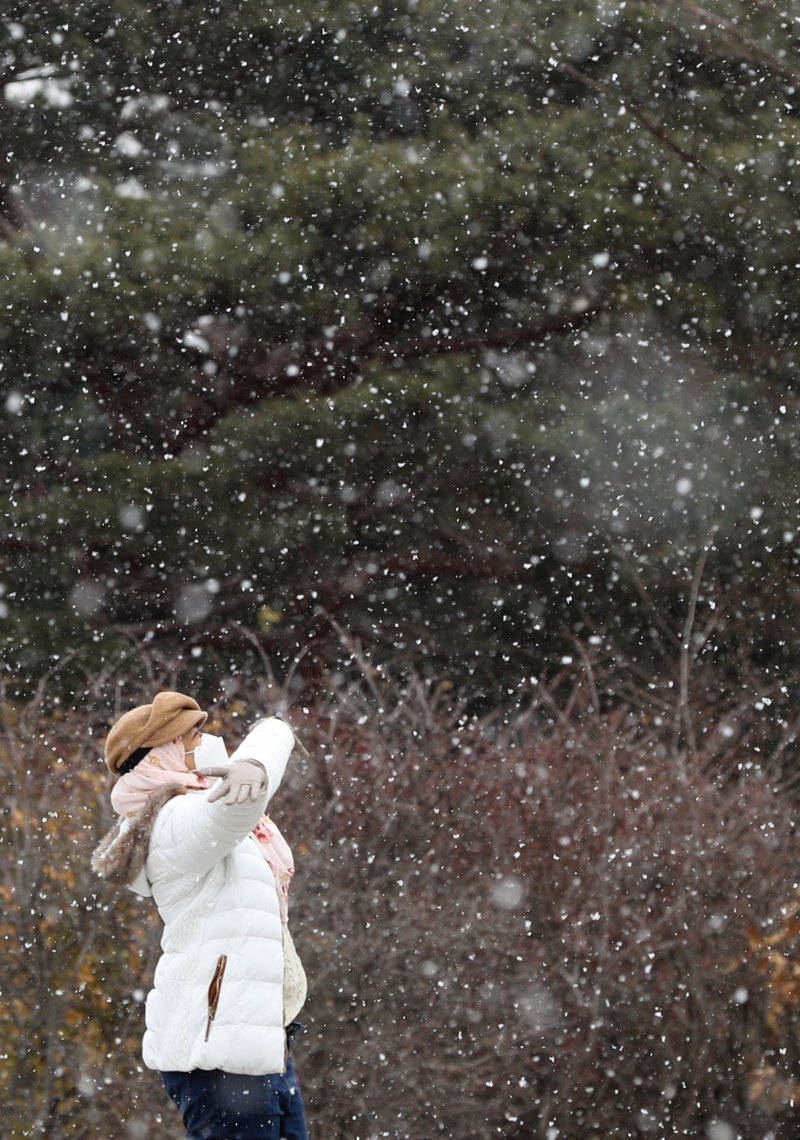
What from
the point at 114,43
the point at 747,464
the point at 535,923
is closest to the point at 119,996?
the point at 535,923

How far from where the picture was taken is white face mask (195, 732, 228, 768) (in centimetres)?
332

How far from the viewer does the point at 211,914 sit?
10.3 feet

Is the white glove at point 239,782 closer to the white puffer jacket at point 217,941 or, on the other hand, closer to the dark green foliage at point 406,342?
the white puffer jacket at point 217,941

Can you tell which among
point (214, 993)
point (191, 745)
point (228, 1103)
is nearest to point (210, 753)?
point (191, 745)

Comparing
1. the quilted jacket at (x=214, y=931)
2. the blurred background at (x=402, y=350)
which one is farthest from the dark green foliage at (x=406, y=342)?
the quilted jacket at (x=214, y=931)

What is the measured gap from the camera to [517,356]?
13836 millimetres

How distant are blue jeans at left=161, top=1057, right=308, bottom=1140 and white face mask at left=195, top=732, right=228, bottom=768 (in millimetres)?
625

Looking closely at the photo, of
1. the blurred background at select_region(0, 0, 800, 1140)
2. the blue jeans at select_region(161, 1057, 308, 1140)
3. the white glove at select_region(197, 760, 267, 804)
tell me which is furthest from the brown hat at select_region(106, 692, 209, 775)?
the blurred background at select_region(0, 0, 800, 1140)

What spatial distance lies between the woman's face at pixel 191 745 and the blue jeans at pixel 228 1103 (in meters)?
0.63

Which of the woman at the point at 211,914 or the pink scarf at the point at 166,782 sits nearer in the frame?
the woman at the point at 211,914

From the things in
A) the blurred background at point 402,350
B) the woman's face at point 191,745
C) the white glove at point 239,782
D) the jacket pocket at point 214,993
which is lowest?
the blurred background at point 402,350

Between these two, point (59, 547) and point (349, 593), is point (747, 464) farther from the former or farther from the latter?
point (59, 547)

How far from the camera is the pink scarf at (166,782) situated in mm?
3236

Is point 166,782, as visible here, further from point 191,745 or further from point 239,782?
point 239,782
